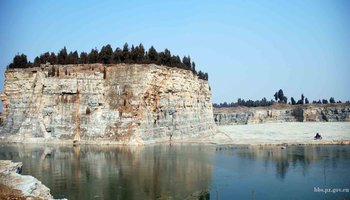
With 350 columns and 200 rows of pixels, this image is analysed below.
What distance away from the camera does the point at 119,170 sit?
29141 mm

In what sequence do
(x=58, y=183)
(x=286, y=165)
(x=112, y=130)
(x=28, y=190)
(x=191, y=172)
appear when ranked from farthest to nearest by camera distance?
1. (x=112, y=130)
2. (x=286, y=165)
3. (x=191, y=172)
4. (x=58, y=183)
5. (x=28, y=190)

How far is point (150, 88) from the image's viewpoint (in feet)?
163

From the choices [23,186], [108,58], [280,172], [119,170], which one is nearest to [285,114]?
[108,58]

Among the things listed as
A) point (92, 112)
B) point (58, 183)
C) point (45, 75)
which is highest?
point (45, 75)

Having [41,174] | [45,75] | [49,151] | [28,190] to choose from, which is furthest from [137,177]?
[45,75]

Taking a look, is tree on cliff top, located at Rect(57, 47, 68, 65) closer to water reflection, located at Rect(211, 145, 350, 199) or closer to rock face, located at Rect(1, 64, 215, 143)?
rock face, located at Rect(1, 64, 215, 143)

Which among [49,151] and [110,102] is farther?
[110,102]

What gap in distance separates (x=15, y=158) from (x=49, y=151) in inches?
255

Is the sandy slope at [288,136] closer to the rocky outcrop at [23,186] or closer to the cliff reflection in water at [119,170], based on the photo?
the cliff reflection in water at [119,170]

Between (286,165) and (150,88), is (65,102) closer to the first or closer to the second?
(150,88)

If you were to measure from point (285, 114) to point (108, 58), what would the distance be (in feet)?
167

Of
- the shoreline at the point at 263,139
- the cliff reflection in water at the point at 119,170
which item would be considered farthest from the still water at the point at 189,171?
the shoreline at the point at 263,139

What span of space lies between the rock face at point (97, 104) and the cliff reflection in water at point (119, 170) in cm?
493

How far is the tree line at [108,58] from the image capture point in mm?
53906
